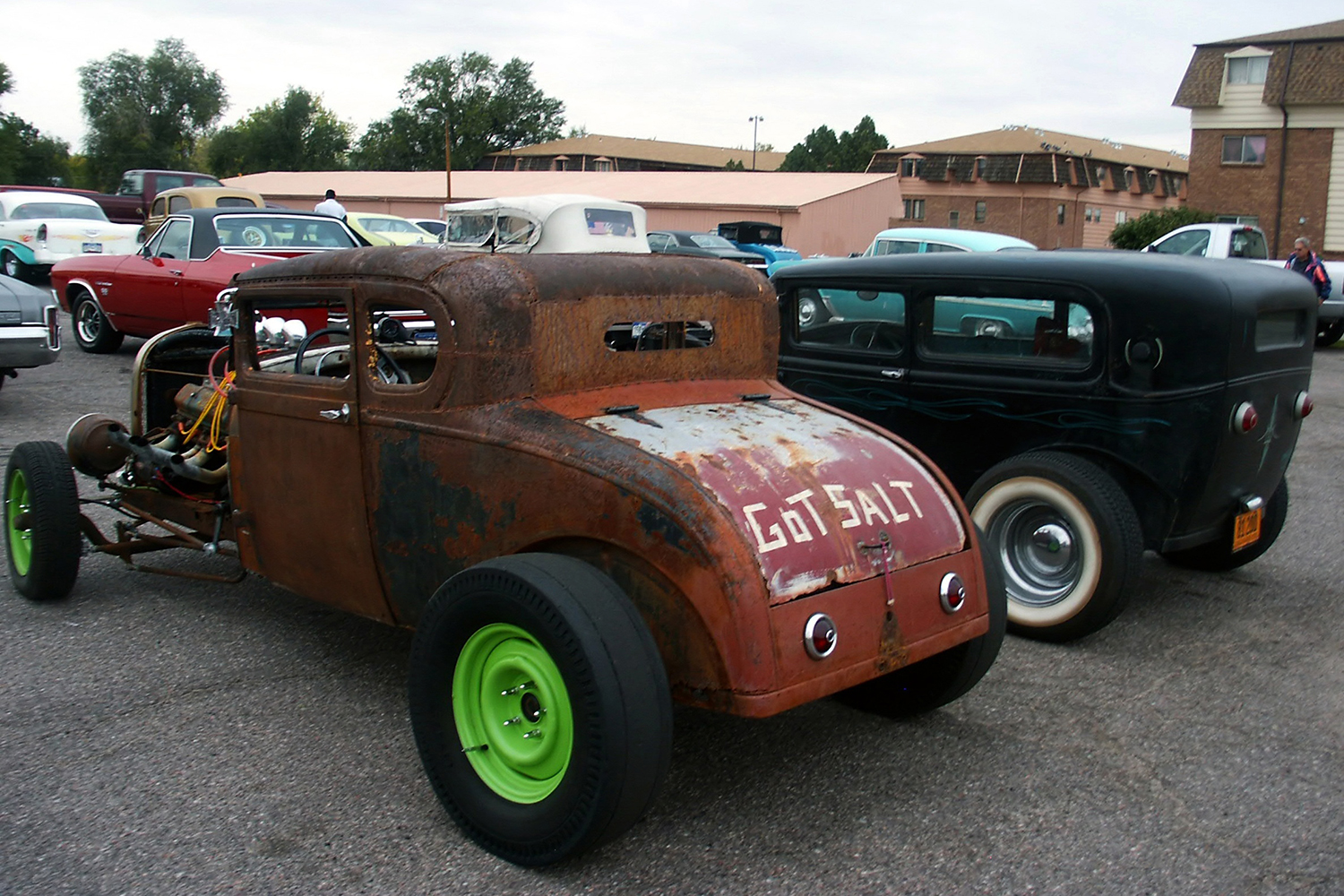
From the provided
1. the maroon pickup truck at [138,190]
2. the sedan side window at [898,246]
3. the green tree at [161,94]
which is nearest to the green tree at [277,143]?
the green tree at [161,94]

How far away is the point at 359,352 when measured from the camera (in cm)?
375

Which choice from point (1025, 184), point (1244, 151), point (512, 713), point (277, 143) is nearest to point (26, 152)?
point (277, 143)

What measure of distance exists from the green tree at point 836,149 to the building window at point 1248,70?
37.7 metres

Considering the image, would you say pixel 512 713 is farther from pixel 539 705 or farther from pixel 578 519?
pixel 578 519

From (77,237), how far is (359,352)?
17060mm

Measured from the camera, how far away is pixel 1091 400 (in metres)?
4.99

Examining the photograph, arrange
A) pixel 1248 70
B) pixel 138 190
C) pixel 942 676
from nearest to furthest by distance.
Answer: pixel 942 676 < pixel 138 190 < pixel 1248 70

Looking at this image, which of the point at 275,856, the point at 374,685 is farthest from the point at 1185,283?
the point at 275,856

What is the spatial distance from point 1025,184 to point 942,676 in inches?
2237

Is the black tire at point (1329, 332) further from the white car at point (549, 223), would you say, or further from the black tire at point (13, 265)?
the black tire at point (13, 265)

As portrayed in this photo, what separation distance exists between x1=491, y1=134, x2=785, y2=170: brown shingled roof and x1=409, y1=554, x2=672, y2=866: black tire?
71278 mm

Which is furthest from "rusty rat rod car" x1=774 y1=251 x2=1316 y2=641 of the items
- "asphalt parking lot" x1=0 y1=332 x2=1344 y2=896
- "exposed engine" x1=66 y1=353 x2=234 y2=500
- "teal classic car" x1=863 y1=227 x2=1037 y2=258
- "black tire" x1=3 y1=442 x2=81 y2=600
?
"teal classic car" x1=863 y1=227 x2=1037 y2=258

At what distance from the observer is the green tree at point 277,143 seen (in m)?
72.0

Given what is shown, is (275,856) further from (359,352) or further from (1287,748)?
(1287,748)
